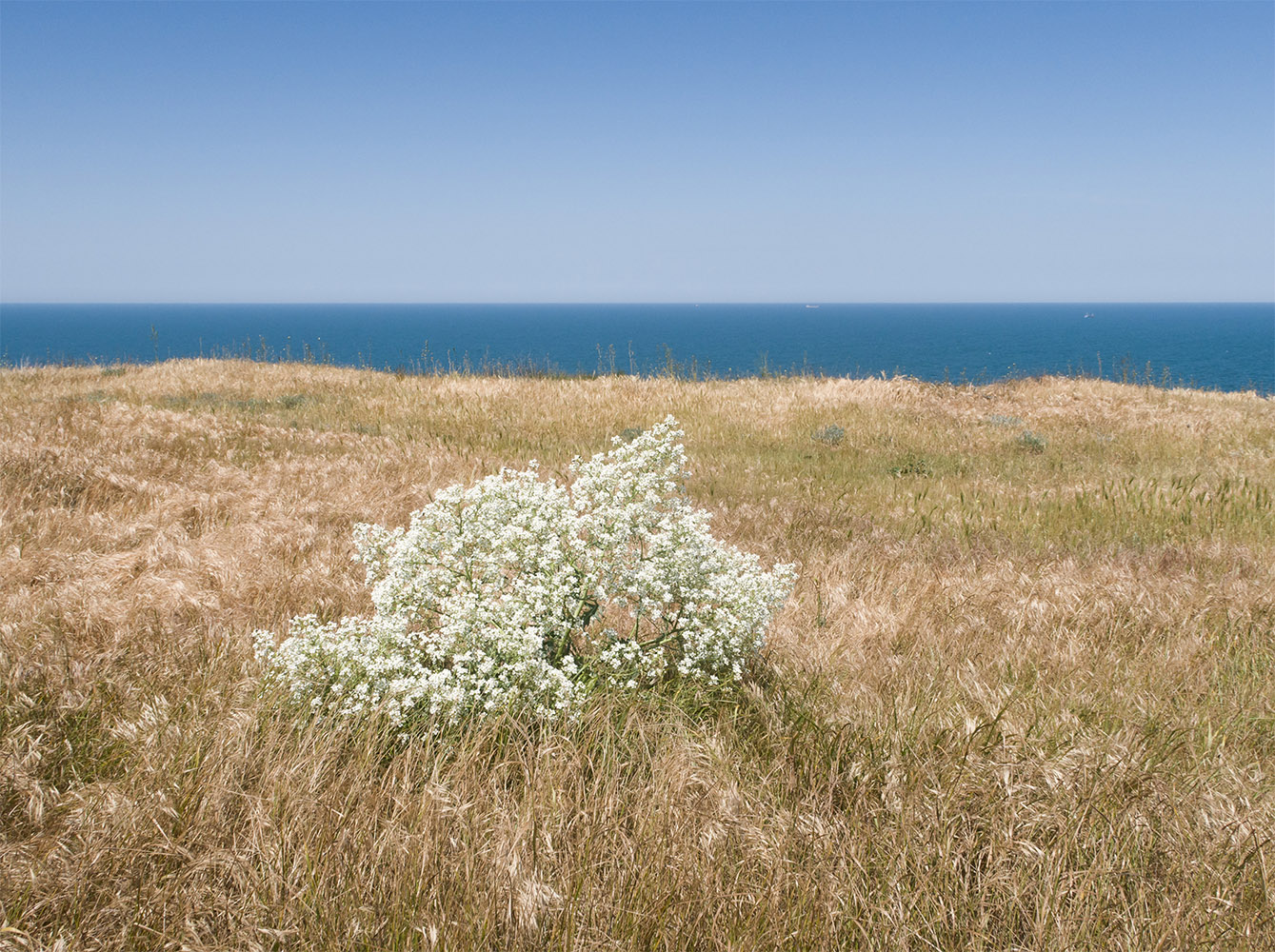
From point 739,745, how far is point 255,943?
188 cm

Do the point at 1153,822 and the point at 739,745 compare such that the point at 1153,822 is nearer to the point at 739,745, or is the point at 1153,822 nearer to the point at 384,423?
the point at 739,745

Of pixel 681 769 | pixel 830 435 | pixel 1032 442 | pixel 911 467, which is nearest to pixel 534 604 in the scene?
pixel 681 769

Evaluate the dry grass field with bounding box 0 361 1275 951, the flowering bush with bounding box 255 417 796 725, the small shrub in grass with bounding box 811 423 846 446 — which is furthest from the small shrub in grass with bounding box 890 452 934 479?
the flowering bush with bounding box 255 417 796 725

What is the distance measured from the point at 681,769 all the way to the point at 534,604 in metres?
0.94

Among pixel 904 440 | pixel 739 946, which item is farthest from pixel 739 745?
pixel 904 440

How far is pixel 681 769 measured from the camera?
2744 millimetres

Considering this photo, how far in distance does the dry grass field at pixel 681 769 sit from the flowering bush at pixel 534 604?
194mm

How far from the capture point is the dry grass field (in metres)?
2.14

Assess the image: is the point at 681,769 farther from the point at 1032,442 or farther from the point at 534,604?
the point at 1032,442

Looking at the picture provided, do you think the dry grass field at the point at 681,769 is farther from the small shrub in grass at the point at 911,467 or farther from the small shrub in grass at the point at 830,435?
the small shrub in grass at the point at 830,435

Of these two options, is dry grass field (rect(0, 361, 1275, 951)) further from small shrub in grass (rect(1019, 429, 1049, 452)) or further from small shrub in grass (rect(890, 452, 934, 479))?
small shrub in grass (rect(1019, 429, 1049, 452))

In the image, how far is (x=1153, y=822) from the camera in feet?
8.61

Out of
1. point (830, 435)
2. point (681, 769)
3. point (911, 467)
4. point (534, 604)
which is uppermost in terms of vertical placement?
point (534, 604)

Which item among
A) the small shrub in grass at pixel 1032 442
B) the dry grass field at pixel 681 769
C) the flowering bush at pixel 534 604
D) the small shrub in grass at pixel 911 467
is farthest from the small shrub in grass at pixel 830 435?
the flowering bush at pixel 534 604
